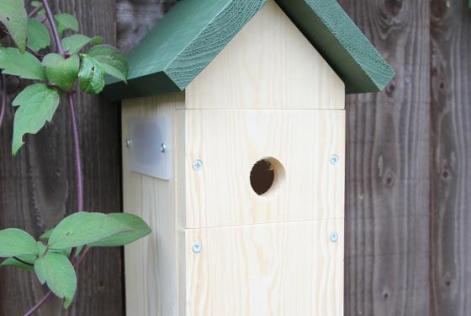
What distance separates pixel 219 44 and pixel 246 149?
15cm

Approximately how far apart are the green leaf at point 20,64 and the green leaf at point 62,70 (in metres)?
0.01

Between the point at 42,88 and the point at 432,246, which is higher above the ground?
the point at 42,88

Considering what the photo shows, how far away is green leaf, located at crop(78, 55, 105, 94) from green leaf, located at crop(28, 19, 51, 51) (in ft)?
0.44

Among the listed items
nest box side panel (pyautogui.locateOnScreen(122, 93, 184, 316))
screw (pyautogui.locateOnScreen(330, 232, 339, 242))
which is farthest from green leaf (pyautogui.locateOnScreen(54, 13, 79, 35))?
screw (pyautogui.locateOnScreen(330, 232, 339, 242))

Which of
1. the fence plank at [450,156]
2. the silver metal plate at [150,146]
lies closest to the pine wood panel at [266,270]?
the silver metal plate at [150,146]

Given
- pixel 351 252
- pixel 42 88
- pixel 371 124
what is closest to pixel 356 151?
pixel 371 124

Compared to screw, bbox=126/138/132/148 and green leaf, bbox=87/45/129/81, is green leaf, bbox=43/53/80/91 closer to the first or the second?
green leaf, bbox=87/45/129/81

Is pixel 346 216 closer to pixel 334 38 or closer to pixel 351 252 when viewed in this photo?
pixel 351 252

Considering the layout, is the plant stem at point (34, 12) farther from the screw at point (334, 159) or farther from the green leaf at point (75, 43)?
the screw at point (334, 159)

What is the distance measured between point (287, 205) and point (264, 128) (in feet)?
0.36

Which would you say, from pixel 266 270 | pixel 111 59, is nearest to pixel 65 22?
pixel 111 59

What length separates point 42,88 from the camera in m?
0.74

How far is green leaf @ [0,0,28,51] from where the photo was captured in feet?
2.20

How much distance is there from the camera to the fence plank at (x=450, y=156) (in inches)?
48.4
